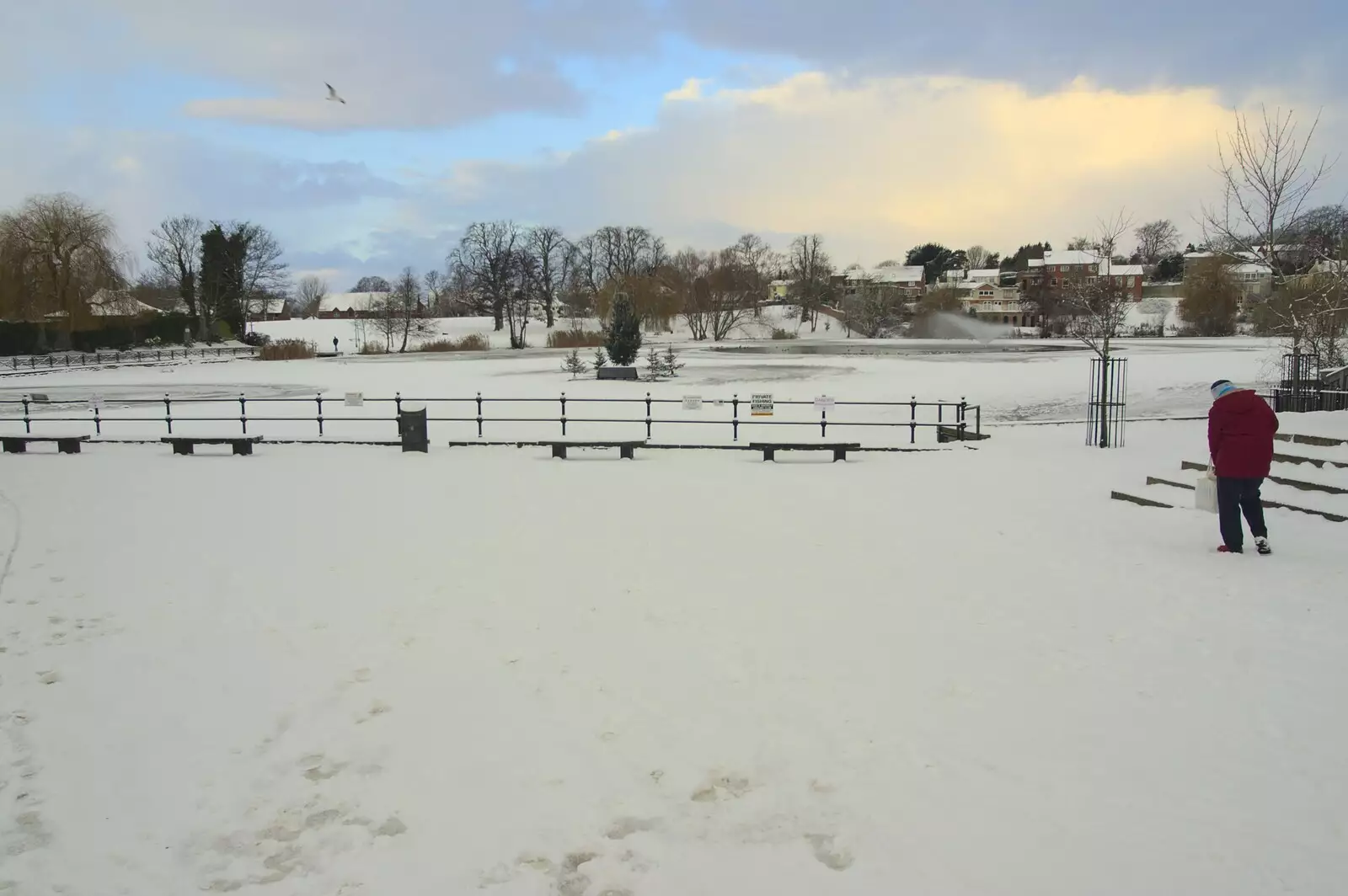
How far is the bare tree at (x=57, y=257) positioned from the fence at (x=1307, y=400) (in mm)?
66287

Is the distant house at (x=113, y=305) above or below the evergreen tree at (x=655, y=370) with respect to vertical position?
above

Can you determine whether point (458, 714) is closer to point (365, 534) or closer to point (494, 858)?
point (494, 858)

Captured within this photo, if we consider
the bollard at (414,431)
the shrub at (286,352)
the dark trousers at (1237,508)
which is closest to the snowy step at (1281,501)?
the dark trousers at (1237,508)

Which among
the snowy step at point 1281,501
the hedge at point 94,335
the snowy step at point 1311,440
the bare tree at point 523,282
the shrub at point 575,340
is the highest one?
the bare tree at point 523,282

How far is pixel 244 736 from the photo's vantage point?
5410 mm

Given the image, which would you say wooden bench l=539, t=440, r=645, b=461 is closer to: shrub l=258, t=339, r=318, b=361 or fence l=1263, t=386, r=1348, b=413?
fence l=1263, t=386, r=1348, b=413

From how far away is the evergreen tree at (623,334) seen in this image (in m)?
39.5

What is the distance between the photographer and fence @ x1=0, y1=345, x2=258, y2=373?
54875mm

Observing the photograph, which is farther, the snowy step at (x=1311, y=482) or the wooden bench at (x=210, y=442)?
the wooden bench at (x=210, y=442)

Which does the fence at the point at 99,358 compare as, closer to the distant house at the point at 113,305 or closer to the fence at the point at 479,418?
the distant house at the point at 113,305

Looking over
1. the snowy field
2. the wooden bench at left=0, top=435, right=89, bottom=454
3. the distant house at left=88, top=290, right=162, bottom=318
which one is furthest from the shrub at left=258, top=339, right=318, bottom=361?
the snowy field

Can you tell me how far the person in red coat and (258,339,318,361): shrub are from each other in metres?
62.3

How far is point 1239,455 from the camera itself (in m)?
9.09

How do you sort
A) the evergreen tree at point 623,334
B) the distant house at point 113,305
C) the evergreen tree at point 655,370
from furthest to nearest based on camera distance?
the distant house at point 113,305 < the evergreen tree at point 623,334 < the evergreen tree at point 655,370
